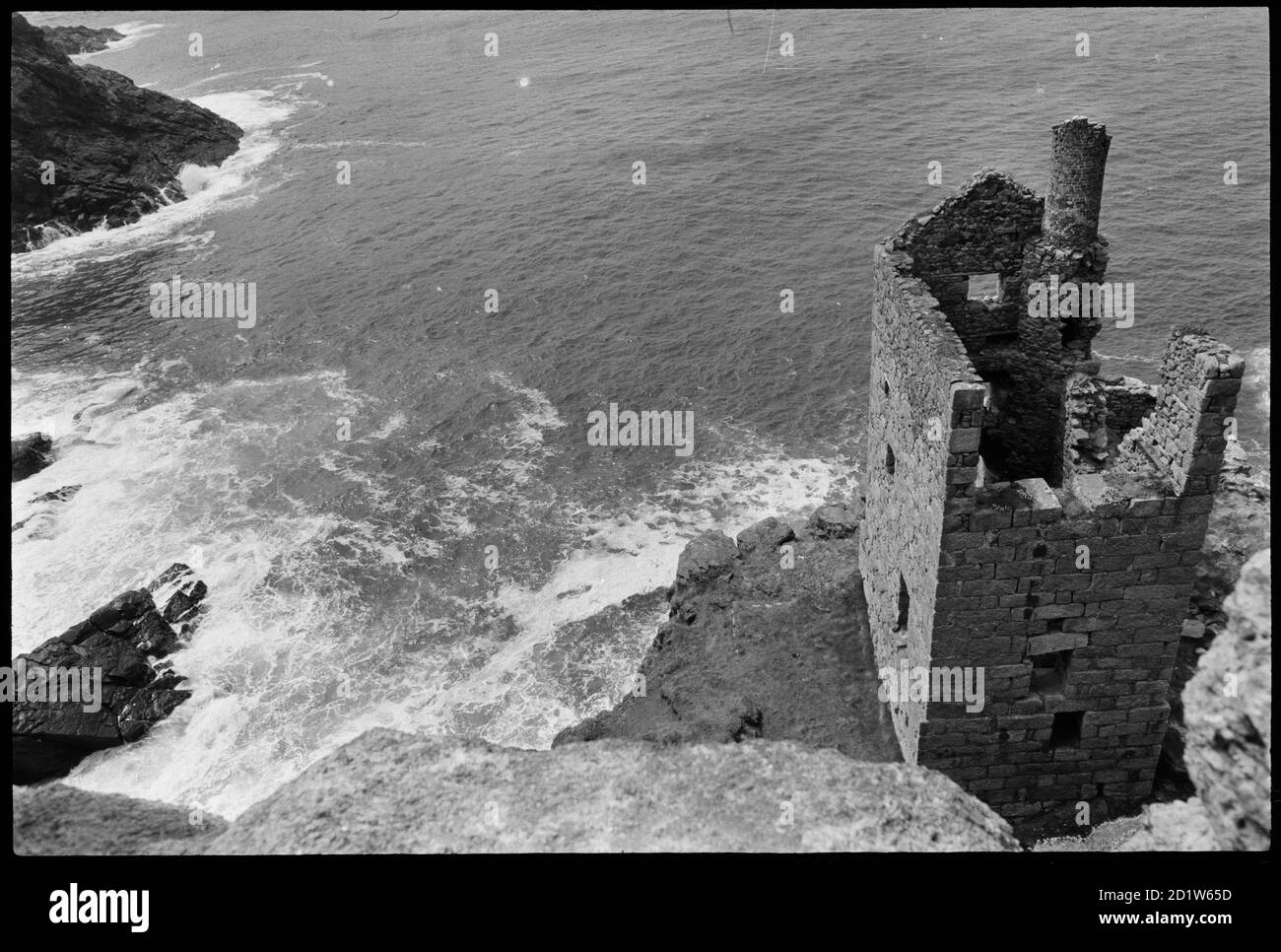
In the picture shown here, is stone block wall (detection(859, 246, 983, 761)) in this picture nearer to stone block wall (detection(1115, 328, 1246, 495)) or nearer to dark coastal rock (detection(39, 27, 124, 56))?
stone block wall (detection(1115, 328, 1246, 495))

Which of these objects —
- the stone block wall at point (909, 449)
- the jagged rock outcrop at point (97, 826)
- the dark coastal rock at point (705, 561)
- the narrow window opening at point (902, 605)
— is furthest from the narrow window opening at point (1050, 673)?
the jagged rock outcrop at point (97, 826)

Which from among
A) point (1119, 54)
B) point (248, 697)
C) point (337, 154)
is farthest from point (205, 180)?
point (1119, 54)

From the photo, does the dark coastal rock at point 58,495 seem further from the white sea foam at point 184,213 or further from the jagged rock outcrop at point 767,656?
the white sea foam at point 184,213

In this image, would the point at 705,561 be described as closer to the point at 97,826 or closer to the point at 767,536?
the point at 767,536

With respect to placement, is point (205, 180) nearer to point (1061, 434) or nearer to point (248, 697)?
point (248, 697)

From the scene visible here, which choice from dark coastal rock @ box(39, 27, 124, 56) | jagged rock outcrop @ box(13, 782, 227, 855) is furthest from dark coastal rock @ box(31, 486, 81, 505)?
dark coastal rock @ box(39, 27, 124, 56)
